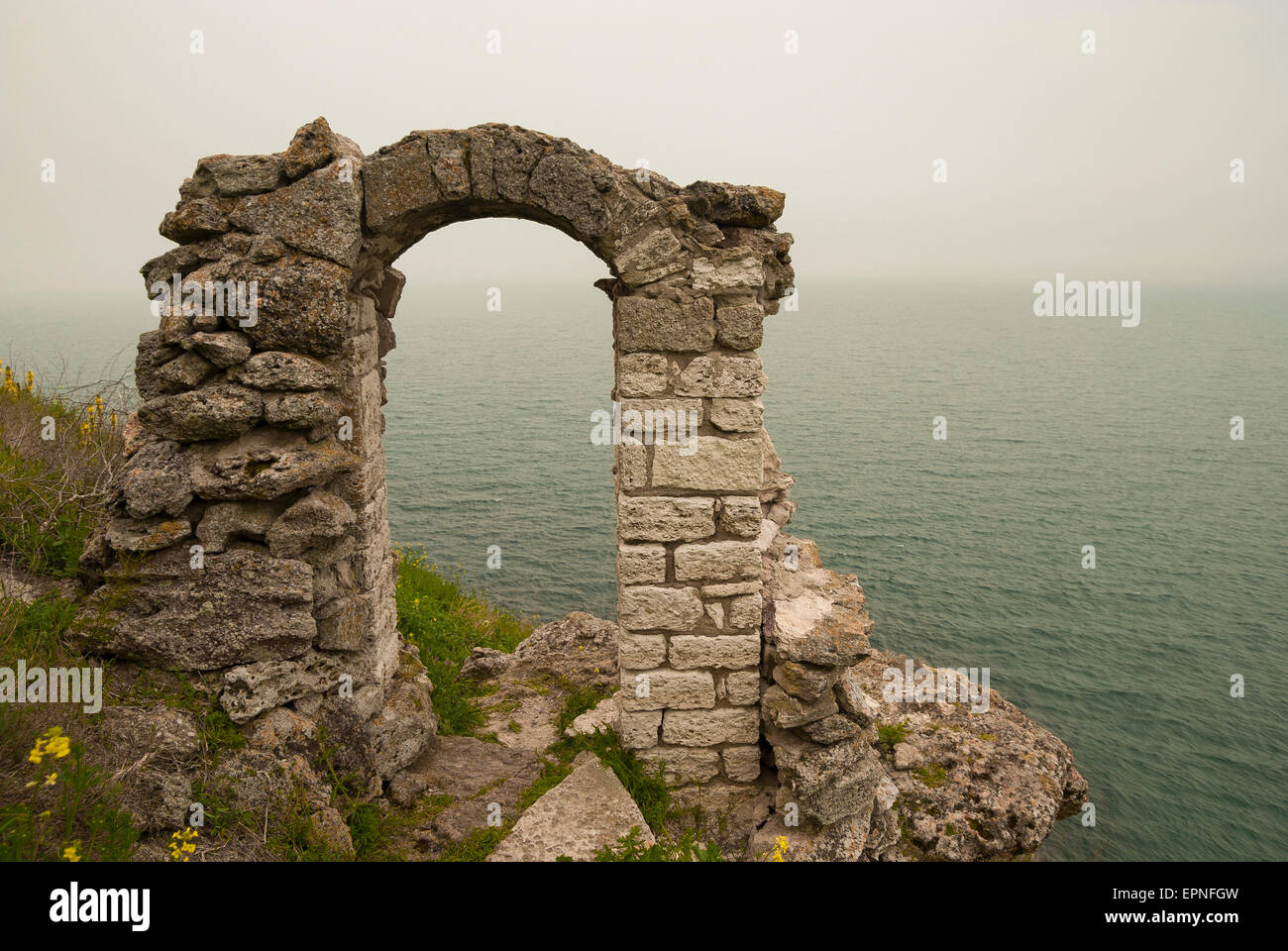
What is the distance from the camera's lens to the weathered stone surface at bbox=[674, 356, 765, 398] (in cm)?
505

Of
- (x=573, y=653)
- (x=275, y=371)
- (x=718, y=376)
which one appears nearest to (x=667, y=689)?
(x=718, y=376)

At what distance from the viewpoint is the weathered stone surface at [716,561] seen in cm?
524

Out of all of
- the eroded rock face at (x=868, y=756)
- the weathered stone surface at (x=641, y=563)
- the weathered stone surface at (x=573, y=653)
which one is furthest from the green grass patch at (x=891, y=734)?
the weathered stone surface at (x=641, y=563)

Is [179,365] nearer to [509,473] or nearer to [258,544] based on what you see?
[258,544]

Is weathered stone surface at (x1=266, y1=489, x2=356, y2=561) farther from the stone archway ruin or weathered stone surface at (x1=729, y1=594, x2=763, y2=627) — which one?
weathered stone surface at (x1=729, y1=594, x2=763, y2=627)

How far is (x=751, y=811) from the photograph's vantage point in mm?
5570

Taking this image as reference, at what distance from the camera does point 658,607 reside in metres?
5.30

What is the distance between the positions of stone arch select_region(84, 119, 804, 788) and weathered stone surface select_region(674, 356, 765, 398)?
15mm

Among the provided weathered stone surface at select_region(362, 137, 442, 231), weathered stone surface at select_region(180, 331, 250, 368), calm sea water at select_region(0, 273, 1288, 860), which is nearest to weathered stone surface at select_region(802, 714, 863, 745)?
weathered stone surface at select_region(362, 137, 442, 231)

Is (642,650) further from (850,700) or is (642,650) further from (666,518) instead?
(850,700)

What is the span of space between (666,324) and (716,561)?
5.41 ft

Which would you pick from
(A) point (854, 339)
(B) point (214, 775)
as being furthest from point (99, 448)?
(A) point (854, 339)

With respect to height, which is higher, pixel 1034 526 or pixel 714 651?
pixel 714 651
